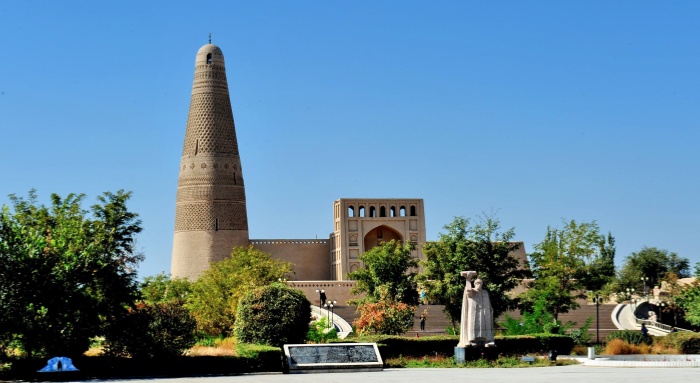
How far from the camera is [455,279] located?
31750mm

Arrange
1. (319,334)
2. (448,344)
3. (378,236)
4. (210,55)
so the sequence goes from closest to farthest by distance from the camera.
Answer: (448,344), (319,334), (210,55), (378,236)

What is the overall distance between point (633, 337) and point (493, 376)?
46.8 feet

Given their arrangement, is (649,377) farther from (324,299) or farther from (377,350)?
(324,299)

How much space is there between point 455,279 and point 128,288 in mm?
12089

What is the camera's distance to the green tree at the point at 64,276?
20.7 m

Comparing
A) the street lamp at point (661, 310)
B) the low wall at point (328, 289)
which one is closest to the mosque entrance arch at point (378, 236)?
the low wall at point (328, 289)

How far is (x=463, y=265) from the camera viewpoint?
31.9 metres

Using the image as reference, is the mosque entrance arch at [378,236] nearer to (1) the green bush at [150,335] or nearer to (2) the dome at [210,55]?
(2) the dome at [210,55]

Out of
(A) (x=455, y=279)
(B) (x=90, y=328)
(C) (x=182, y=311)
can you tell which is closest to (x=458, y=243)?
(A) (x=455, y=279)

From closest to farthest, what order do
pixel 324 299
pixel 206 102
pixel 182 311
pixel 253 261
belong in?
pixel 182 311, pixel 253 261, pixel 324 299, pixel 206 102

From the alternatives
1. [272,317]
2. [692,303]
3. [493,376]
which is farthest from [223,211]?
[493,376]

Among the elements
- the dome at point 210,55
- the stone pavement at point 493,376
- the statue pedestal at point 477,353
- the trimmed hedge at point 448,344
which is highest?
the dome at point 210,55

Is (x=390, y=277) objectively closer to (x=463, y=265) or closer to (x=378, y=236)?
(x=463, y=265)

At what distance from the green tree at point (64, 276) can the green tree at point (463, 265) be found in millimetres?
11610
